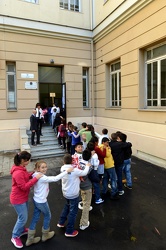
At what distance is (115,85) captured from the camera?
9.58 metres

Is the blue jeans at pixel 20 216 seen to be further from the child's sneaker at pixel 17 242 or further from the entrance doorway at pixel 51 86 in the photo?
the entrance doorway at pixel 51 86

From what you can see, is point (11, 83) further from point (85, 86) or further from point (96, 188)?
point (96, 188)

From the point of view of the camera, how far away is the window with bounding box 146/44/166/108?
6809mm

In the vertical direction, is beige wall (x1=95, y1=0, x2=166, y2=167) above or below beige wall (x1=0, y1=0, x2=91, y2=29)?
below

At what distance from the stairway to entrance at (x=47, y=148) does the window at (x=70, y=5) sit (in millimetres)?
6733

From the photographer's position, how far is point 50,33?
9.86 metres

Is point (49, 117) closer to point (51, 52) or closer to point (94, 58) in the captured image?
point (51, 52)

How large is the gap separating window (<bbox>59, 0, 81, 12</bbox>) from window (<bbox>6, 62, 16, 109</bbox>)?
4213 mm

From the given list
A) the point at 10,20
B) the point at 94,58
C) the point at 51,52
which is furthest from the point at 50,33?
the point at 94,58

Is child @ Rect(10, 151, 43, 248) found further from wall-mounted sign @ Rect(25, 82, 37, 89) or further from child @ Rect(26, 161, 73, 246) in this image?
wall-mounted sign @ Rect(25, 82, 37, 89)

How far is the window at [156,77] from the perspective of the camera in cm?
681

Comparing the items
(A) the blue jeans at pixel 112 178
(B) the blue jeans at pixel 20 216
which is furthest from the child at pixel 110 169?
(B) the blue jeans at pixel 20 216

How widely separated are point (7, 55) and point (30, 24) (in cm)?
189

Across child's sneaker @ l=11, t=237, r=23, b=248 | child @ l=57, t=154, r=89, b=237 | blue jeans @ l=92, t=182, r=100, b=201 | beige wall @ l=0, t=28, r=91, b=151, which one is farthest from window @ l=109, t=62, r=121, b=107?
child's sneaker @ l=11, t=237, r=23, b=248
